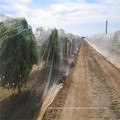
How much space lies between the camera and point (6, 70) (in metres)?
4.29

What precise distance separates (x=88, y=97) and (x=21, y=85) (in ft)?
7.09

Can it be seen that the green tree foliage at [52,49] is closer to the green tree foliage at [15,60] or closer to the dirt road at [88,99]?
the dirt road at [88,99]

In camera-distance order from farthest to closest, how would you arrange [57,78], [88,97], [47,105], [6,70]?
1. [57,78]
2. [88,97]
3. [47,105]
4. [6,70]

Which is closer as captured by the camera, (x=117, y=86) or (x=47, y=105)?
(x=47, y=105)

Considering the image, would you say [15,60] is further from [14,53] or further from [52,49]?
[52,49]

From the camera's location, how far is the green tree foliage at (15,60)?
4242 millimetres

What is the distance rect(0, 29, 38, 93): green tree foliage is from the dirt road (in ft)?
4.28

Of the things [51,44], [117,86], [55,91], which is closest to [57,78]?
[55,91]

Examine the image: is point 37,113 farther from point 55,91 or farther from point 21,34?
point 21,34

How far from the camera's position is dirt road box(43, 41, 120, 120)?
13.5 feet

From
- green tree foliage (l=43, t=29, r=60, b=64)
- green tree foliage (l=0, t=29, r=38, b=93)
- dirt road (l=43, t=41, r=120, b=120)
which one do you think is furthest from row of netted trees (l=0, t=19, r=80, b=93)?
green tree foliage (l=43, t=29, r=60, b=64)

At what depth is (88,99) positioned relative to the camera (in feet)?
16.3

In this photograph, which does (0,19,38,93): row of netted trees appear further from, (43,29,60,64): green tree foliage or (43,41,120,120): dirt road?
(43,29,60,64): green tree foliage

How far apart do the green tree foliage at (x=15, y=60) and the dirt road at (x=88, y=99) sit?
131 centimetres
